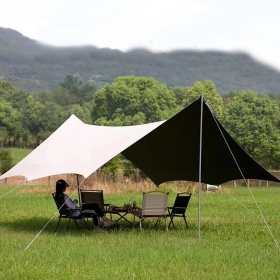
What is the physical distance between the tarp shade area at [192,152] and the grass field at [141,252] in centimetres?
94

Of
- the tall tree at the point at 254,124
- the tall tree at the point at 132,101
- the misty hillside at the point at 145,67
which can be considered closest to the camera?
the tall tree at the point at 254,124

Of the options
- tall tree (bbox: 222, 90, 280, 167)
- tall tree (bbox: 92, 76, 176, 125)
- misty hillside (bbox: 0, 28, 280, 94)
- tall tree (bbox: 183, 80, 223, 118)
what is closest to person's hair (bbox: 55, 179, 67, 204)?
tall tree (bbox: 222, 90, 280, 167)

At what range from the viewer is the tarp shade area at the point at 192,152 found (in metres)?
10.5

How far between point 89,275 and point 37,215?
22.4ft

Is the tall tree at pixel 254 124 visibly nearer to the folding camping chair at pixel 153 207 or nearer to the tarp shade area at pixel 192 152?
the tarp shade area at pixel 192 152

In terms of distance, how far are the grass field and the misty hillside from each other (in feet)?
399

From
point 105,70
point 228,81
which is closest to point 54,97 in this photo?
point 105,70

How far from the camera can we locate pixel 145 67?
158375 mm

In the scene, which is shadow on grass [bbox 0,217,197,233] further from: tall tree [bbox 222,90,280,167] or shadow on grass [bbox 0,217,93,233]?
tall tree [bbox 222,90,280,167]

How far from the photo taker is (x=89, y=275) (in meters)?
6.68

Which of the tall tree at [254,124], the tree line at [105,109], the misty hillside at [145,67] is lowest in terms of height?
the tall tree at [254,124]

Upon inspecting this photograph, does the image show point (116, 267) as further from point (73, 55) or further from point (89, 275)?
point (73, 55)

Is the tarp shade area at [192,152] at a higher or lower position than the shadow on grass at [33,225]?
higher

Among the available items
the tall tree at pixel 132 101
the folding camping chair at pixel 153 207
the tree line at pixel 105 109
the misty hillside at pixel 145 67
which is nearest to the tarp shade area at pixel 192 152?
the folding camping chair at pixel 153 207
